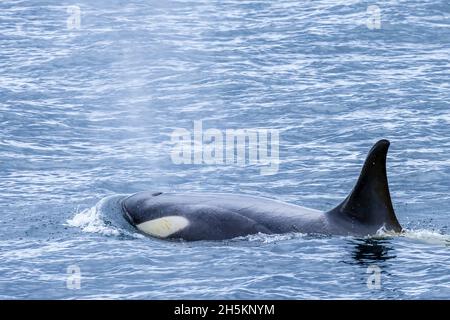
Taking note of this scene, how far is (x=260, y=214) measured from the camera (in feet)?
59.3

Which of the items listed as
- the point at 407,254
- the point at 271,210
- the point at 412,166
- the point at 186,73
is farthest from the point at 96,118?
the point at 407,254

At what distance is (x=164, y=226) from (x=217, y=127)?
939cm

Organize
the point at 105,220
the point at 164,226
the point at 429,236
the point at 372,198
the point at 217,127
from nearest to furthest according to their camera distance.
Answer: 1. the point at 372,198
2. the point at 429,236
3. the point at 164,226
4. the point at 105,220
5. the point at 217,127

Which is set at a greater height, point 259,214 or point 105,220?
point 259,214

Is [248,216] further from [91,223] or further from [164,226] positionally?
[91,223]

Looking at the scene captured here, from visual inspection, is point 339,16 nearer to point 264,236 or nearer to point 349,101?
point 349,101

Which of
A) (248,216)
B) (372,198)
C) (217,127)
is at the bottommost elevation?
(248,216)

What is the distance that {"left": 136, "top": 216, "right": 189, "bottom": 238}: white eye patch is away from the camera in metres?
18.3

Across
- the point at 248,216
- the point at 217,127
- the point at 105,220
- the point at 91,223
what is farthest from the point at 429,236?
the point at 217,127

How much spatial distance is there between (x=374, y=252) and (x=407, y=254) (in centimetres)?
Answer: 47

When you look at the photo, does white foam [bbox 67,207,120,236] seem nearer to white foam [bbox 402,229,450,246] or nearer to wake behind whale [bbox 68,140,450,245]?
wake behind whale [bbox 68,140,450,245]

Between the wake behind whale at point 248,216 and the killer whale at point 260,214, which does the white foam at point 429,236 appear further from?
the killer whale at point 260,214

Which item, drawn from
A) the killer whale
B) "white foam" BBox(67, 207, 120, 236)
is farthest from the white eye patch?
"white foam" BBox(67, 207, 120, 236)

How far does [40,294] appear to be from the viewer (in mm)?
16109
